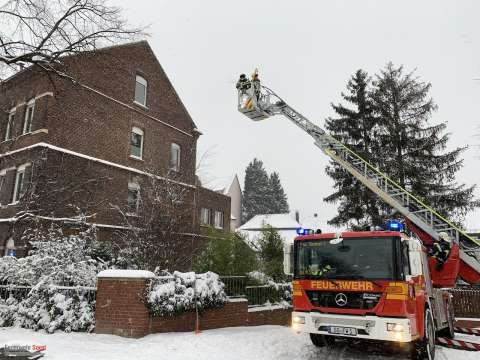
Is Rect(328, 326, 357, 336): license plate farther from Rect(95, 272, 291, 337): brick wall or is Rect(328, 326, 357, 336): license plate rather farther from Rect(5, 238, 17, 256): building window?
Rect(5, 238, 17, 256): building window

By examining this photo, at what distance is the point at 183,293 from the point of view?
984cm

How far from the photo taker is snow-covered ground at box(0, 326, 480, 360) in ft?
24.5

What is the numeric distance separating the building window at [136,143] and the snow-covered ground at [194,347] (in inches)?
603

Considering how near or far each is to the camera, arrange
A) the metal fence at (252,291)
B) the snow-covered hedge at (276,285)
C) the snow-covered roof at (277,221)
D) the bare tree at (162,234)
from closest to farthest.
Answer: the metal fence at (252,291) < the snow-covered hedge at (276,285) < the bare tree at (162,234) < the snow-covered roof at (277,221)

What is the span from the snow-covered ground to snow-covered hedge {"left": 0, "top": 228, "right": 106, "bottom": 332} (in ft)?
1.21

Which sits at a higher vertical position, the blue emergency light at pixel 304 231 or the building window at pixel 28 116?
the building window at pixel 28 116

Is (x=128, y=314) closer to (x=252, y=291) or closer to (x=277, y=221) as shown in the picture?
(x=252, y=291)

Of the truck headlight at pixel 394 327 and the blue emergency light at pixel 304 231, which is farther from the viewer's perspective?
the blue emergency light at pixel 304 231

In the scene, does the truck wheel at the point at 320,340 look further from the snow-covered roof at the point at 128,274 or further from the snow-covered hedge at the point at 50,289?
the snow-covered hedge at the point at 50,289

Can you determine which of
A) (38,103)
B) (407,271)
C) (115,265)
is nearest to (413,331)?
(407,271)

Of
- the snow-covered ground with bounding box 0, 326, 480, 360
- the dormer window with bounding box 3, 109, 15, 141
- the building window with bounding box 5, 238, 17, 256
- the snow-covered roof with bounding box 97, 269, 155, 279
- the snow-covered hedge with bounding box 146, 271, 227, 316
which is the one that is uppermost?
the dormer window with bounding box 3, 109, 15, 141

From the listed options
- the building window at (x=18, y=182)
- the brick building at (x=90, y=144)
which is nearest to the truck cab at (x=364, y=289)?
the brick building at (x=90, y=144)

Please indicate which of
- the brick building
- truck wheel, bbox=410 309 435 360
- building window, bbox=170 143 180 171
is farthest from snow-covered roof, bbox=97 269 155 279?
building window, bbox=170 143 180 171

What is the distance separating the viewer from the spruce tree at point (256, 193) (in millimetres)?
76750
